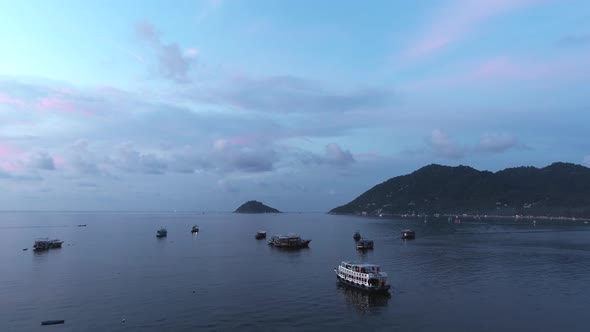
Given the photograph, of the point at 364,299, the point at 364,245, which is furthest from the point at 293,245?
the point at 364,299

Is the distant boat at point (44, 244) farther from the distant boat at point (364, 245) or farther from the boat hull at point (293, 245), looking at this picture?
the distant boat at point (364, 245)

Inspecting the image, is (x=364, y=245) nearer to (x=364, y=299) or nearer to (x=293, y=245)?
(x=293, y=245)

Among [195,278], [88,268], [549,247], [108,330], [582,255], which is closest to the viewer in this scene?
[108,330]

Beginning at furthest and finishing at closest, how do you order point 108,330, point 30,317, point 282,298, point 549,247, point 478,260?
point 549,247, point 478,260, point 282,298, point 30,317, point 108,330

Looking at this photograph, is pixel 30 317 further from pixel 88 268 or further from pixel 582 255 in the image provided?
pixel 582 255

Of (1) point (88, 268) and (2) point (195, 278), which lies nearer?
(2) point (195, 278)

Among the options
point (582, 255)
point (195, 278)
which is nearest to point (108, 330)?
point (195, 278)

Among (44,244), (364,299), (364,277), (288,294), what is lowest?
(364,299)

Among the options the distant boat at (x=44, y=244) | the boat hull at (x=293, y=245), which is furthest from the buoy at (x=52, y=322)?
the distant boat at (x=44, y=244)
